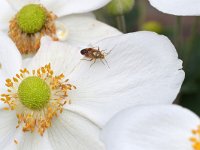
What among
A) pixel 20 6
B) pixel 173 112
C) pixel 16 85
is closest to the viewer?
pixel 173 112

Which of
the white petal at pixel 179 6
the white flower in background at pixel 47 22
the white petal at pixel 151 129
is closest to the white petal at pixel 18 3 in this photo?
the white flower in background at pixel 47 22

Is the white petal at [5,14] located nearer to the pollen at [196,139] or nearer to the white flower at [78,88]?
the white flower at [78,88]

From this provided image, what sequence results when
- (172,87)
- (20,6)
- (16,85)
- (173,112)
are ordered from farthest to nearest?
1. (20,6)
2. (16,85)
3. (172,87)
4. (173,112)

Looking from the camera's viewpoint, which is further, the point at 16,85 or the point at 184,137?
the point at 16,85

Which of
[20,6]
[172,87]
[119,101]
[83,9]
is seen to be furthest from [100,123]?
[20,6]

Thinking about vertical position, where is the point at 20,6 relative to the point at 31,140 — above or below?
above

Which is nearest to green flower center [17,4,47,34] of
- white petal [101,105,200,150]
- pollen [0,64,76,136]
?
pollen [0,64,76,136]

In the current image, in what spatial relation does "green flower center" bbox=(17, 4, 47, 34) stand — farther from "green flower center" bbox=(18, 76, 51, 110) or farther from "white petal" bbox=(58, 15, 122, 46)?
"green flower center" bbox=(18, 76, 51, 110)

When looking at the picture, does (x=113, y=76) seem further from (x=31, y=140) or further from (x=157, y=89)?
(x=31, y=140)
